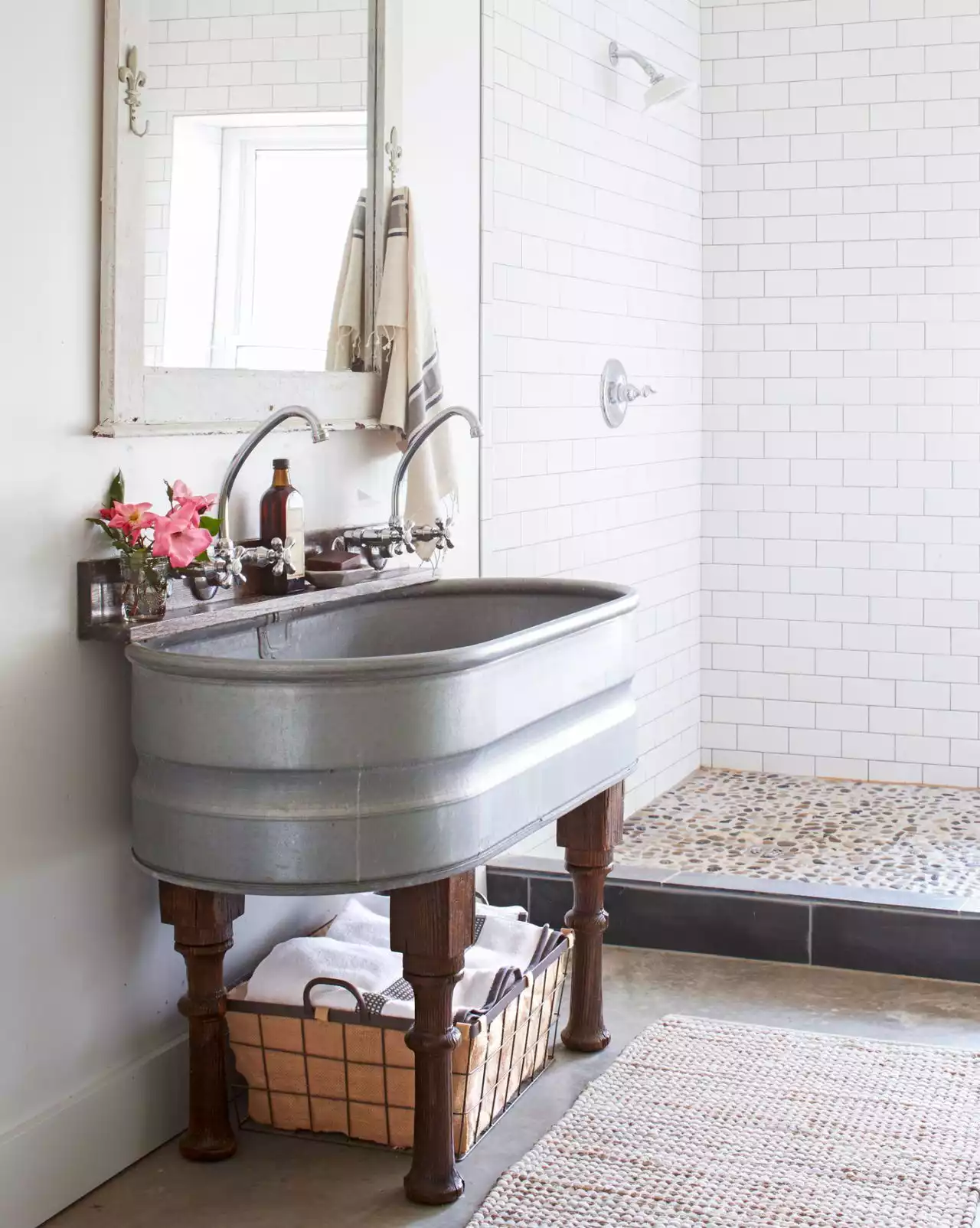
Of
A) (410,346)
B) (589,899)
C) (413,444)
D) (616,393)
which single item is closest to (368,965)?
(589,899)

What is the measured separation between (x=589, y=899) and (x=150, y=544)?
4.07 ft

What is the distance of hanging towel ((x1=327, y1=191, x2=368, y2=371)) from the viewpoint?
10.6 feet

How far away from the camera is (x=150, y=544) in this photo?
98.0 inches

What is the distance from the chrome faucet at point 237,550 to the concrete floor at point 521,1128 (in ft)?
3.31

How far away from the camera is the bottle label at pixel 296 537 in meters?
2.86

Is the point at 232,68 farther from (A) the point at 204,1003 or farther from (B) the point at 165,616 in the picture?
(A) the point at 204,1003

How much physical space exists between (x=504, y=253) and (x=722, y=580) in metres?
1.96

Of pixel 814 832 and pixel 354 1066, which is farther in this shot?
pixel 814 832

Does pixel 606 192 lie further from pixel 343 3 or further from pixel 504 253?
pixel 343 3

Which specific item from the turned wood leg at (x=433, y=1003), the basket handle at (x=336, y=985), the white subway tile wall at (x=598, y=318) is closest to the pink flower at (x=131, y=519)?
the turned wood leg at (x=433, y=1003)

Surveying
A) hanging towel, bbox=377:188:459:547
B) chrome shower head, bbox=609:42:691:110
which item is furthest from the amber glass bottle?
chrome shower head, bbox=609:42:691:110

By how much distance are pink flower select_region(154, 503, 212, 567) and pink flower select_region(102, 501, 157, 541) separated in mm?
17

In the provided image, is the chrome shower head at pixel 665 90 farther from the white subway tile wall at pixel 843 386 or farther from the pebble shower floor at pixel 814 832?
the pebble shower floor at pixel 814 832

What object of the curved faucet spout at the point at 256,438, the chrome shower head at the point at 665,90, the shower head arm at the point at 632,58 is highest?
the shower head arm at the point at 632,58
